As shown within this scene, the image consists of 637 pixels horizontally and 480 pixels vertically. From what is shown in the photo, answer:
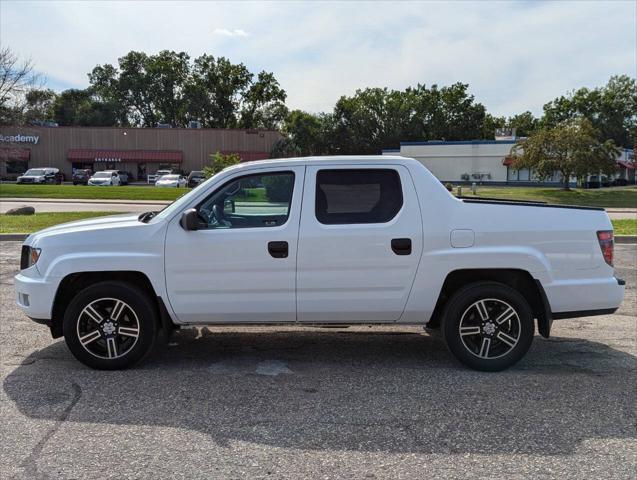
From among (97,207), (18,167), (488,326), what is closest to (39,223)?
(97,207)

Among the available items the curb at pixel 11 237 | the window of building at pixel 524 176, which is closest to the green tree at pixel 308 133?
the window of building at pixel 524 176

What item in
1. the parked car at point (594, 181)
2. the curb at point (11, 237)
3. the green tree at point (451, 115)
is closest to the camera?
the curb at point (11, 237)

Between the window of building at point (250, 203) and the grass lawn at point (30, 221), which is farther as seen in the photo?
the grass lawn at point (30, 221)

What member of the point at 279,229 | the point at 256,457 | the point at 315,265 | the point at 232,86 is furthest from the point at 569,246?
the point at 232,86

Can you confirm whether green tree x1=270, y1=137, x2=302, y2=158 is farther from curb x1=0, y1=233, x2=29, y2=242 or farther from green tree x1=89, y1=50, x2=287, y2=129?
curb x1=0, y1=233, x2=29, y2=242

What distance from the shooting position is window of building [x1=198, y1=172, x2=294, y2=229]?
16.7ft

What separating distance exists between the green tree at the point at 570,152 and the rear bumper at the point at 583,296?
3676cm

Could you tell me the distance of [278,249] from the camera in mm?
4957

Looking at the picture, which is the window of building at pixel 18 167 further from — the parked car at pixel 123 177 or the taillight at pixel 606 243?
the taillight at pixel 606 243

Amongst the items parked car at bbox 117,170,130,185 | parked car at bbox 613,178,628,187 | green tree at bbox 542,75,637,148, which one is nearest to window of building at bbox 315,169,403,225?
parked car at bbox 117,170,130,185

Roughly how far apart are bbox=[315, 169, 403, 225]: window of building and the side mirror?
1.03 metres

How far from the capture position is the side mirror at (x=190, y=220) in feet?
16.0

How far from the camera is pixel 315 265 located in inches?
196

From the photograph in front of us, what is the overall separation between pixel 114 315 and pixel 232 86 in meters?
86.3
